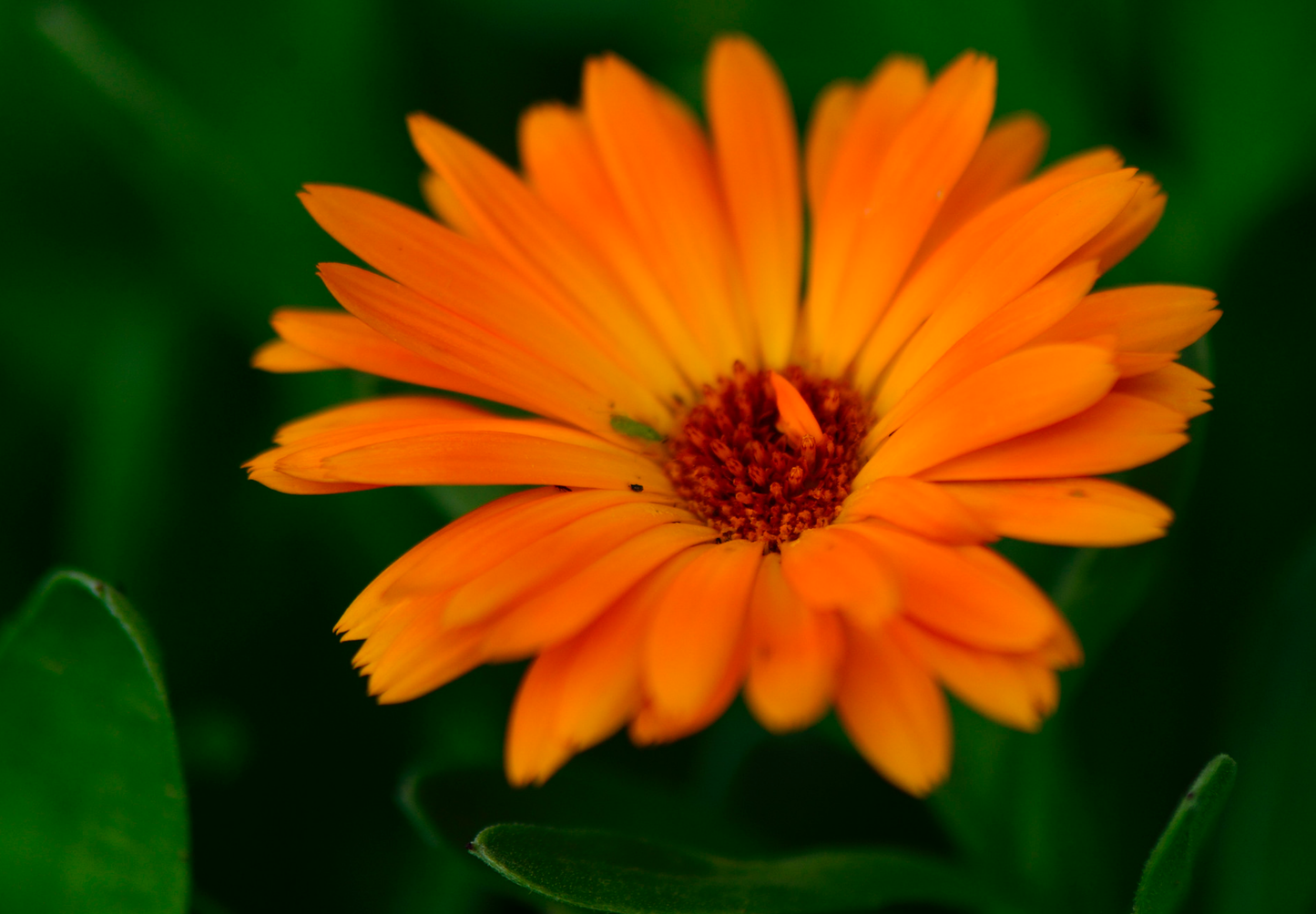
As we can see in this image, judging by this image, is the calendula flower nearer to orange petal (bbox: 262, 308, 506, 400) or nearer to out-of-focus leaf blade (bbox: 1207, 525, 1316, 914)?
orange petal (bbox: 262, 308, 506, 400)

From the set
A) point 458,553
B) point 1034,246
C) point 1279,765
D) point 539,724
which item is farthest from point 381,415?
point 1279,765

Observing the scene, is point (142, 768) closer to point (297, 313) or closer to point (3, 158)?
point (297, 313)

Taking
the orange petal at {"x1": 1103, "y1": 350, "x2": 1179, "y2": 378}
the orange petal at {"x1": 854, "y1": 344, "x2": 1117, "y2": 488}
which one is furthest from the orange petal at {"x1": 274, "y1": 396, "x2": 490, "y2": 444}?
the orange petal at {"x1": 1103, "y1": 350, "x2": 1179, "y2": 378}

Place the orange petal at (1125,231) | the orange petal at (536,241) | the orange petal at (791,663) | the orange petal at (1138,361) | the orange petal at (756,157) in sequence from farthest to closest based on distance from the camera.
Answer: the orange petal at (756,157), the orange petal at (536,241), the orange petal at (1125,231), the orange petal at (1138,361), the orange petal at (791,663)

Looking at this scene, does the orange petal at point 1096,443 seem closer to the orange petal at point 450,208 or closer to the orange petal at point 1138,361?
the orange petal at point 1138,361

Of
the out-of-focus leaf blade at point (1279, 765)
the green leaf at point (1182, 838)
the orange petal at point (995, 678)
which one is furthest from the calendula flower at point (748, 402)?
the out-of-focus leaf blade at point (1279, 765)
